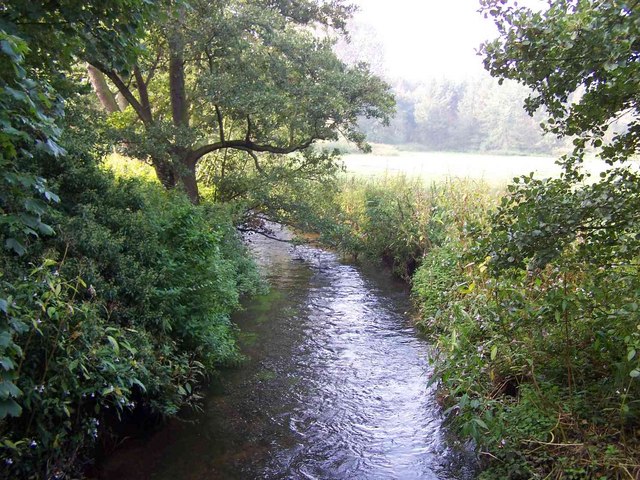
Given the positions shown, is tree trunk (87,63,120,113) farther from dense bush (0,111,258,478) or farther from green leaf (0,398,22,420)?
green leaf (0,398,22,420)

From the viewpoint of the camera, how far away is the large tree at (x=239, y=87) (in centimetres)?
891

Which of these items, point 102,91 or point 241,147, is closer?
point 241,147

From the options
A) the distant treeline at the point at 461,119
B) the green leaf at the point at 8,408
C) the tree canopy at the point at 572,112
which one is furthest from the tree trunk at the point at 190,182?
the distant treeline at the point at 461,119

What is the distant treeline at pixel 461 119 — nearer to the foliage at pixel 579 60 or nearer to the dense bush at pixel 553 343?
the dense bush at pixel 553 343

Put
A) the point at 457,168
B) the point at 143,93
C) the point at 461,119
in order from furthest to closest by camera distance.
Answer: the point at 461,119
the point at 457,168
the point at 143,93

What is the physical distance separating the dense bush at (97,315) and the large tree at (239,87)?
2.80 metres

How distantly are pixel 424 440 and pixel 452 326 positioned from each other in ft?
5.71

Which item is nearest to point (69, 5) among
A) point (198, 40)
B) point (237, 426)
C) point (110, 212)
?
point (110, 212)

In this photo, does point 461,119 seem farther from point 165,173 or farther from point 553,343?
point 553,343

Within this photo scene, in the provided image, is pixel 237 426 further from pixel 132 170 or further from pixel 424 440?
pixel 132 170

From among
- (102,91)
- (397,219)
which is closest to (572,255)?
(397,219)

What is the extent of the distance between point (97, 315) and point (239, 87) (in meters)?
6.11

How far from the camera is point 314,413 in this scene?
211 inches

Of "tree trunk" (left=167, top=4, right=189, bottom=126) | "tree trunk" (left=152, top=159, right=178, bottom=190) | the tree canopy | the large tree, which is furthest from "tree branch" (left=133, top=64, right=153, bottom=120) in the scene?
the tree canopy
